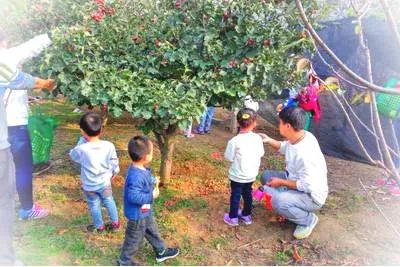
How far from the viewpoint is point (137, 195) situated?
3002mm

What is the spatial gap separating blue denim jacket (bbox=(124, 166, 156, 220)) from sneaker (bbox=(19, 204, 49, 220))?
1335 millimetres

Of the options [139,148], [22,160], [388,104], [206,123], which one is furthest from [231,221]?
[206,123]

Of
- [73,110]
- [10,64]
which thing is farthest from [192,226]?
[73,110]

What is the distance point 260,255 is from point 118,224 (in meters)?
1.27

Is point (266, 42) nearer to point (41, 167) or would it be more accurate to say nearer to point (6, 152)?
point (6, 152)

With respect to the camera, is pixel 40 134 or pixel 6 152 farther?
pixel 40 134

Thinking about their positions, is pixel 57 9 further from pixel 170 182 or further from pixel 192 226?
pixel 192 226

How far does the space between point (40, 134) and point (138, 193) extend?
216cm

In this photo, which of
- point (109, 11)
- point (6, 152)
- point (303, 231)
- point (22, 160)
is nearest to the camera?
point (6, 152)

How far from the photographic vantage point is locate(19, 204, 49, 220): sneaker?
396 centimetres

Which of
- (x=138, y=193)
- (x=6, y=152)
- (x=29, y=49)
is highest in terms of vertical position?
(x=29, y=49)

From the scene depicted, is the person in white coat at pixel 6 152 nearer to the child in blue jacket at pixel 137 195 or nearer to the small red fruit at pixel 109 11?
the child in blue jacket at pixel 137 195

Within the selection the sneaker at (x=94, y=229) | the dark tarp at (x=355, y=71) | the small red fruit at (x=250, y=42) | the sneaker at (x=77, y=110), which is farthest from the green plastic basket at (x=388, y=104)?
the sneaker at (x=77, y=110)

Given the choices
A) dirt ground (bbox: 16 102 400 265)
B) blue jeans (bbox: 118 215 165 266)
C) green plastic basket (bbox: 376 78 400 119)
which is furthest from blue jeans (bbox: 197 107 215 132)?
blue jeans (bbox: 118 215 165 266)
